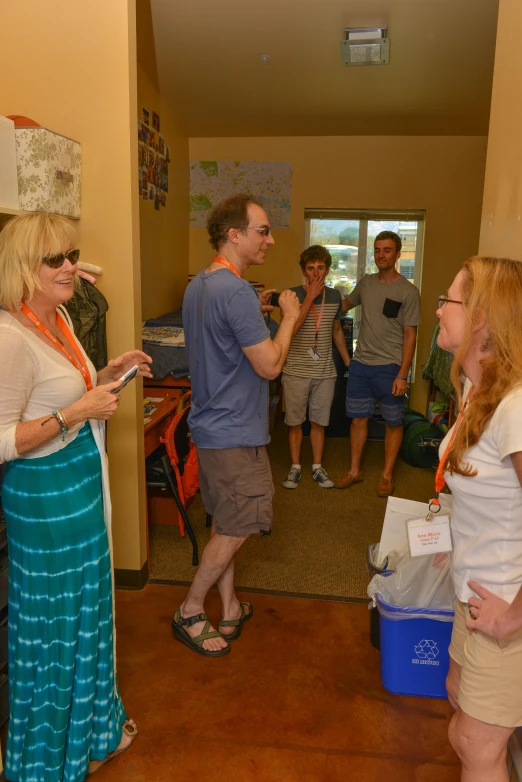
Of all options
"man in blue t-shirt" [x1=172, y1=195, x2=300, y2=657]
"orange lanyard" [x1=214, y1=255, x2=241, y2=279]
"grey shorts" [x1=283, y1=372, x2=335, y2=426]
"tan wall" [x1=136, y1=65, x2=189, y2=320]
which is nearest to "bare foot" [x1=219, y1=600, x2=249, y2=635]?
"man in blue t-shirt" [x1=172, y1=195, x2=300, y2=657]

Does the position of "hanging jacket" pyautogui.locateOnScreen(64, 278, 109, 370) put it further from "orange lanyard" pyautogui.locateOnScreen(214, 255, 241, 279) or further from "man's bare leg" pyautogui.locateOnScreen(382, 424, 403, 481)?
"man's bare leg" pyautogui.locateOnScreen(382, 424, 403, 481)

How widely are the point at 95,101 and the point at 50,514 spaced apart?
5.57ft

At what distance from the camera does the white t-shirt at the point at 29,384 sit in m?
1.49

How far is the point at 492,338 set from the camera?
1.28 meters

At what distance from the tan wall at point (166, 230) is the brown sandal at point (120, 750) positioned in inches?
118

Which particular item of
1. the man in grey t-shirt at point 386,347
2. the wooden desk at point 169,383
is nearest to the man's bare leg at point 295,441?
the man in grey t-shirt at point 386,347

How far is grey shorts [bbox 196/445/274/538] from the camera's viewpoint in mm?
2246

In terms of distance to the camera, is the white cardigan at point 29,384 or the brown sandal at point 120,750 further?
the brown sandal at point 120,750

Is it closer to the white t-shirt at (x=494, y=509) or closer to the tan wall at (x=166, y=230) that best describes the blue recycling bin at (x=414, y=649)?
the white t-shirt at (x=494, y=509)

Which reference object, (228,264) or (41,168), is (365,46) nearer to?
(228,264)

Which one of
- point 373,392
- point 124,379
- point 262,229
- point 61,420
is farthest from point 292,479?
point 61,420

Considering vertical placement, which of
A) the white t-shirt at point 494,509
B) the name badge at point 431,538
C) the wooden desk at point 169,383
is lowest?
the wooden desk at point 169,383

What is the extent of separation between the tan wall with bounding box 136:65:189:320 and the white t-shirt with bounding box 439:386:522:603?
3451mm

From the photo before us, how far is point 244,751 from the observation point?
6.23ft
